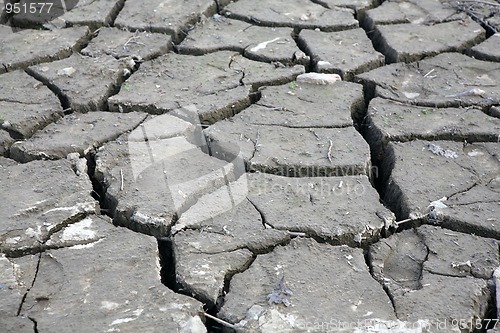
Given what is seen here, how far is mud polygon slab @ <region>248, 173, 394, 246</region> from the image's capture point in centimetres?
234

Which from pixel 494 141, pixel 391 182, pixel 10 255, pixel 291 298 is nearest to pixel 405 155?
pixel 391 182

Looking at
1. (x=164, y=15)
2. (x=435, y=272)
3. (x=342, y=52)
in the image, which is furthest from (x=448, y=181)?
(x=164, y=15)

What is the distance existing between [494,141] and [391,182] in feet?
1.99

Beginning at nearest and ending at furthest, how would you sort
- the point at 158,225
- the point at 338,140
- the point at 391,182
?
the point at 158,225 → the point at 391,182 → the point at 338,140

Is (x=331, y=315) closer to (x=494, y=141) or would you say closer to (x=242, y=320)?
(x=242, y=320)

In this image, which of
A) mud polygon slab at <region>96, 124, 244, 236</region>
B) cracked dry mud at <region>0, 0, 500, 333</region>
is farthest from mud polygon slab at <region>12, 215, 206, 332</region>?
mud polygon slab at <region>96, 124, 244, 236</region>

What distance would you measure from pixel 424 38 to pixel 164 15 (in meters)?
1.51

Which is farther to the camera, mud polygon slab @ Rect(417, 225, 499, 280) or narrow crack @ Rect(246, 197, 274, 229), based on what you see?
narrow crack @ Rect(246, 197, 274, 229)

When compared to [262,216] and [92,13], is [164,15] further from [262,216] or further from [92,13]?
[262,216]

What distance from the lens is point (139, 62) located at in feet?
11.4

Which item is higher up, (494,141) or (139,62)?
(139,62)

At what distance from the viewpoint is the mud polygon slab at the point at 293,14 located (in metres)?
3.88

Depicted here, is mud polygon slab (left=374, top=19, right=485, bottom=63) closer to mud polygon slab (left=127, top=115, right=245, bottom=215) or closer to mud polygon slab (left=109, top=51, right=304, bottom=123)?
mud polygon slab (left=109, top=51, right=304, bottom=123)

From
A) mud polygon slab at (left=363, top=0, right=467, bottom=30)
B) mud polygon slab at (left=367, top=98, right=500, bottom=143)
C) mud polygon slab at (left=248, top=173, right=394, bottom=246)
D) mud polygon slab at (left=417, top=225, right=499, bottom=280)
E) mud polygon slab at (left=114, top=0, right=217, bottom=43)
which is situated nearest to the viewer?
mud polygon slab at (left=417, top=225, right=499, bottom=280)
